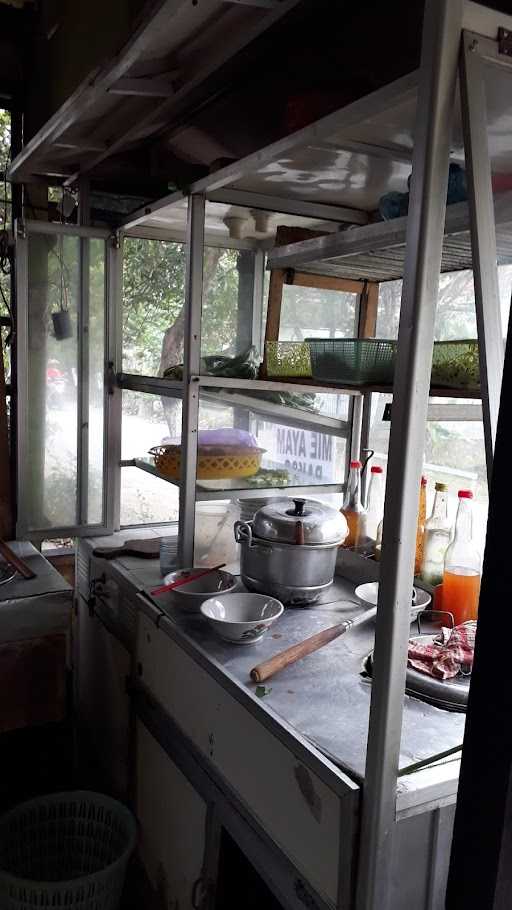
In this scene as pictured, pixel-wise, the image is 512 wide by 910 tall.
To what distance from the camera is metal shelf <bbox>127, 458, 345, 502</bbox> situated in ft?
6.38

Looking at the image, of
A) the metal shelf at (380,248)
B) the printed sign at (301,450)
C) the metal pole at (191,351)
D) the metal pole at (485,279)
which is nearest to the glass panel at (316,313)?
the metal shelf at (380,248)

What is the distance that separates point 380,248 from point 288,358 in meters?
0.50

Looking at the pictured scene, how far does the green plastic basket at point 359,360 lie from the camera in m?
1.50

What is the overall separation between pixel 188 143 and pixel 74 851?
6.98 ft

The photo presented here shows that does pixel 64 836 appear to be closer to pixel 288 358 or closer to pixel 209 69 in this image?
pixel 288 358

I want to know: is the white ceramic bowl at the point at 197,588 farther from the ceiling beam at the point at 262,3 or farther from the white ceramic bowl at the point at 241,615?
the ceiling beam at the point at 262,3

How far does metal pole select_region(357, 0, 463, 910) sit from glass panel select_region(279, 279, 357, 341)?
125cm

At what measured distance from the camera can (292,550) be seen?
165cm

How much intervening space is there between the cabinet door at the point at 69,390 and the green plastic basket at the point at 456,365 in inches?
54.9

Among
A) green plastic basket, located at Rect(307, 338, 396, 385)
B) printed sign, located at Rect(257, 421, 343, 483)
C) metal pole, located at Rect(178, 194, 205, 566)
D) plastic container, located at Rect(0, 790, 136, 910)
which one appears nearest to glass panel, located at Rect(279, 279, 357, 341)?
printed sign, located at Rect(257, 421, 343, 483)

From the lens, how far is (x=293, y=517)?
1.69 m

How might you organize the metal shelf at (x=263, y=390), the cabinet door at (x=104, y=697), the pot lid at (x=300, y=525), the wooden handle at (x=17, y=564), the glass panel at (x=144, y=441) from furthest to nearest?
the glass panel at (x=144, y=441)
the wooden handle at (x=17, y=564)
the cabinet door at (x=104, y=697)
the metal shelf at (x=263, y=390)
the pot lid at (x=300, y=525)

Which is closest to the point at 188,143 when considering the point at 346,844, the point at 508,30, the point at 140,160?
the point at 140,160

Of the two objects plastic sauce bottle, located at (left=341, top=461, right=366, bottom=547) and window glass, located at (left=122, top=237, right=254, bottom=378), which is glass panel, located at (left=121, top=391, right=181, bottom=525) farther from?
plastic sauce bottle, located at (left=341, top=461, right=366, bottom=547)
